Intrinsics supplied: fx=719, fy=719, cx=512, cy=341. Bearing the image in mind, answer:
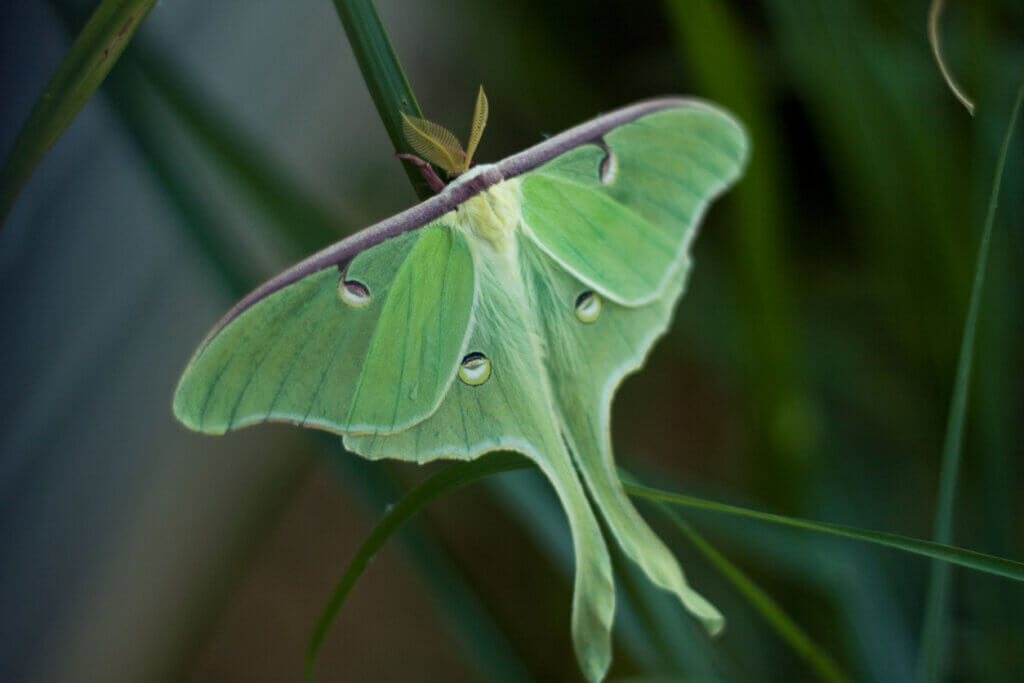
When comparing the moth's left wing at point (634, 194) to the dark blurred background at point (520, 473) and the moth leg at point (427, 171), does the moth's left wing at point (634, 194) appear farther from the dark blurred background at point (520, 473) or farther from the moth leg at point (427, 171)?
the dark blurred background at point (520, 473)

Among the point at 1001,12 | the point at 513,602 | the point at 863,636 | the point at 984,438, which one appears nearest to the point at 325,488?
the point at 513,602

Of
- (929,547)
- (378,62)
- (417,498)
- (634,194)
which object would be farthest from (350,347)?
(929,547)

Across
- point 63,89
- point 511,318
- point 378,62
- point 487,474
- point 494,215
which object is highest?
point 63,89

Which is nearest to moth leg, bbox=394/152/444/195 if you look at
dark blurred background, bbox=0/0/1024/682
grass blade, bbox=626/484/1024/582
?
dark blurred background, bbox=0/0/1024/682

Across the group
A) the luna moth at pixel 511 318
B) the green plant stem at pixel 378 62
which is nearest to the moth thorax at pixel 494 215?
the luna moth at pixel 511 318

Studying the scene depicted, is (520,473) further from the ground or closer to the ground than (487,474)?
closer to the ground

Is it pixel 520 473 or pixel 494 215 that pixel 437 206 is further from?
pixel 520 473
